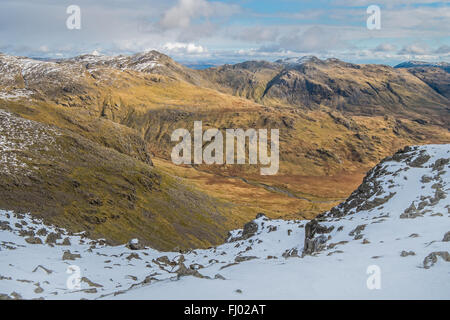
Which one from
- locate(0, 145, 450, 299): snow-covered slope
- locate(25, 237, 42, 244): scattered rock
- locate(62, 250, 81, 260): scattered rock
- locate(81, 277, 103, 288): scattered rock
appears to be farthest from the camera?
locate(25, 237, 42, 244): scattered rock

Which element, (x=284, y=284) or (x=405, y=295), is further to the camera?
(x=284, y=284)

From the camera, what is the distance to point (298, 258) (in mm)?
22062

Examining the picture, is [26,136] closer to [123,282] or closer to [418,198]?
[123,282]

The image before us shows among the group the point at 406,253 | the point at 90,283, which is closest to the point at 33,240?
the point at 90,283

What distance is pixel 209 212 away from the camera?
86500 millimetres

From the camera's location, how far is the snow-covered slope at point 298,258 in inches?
589

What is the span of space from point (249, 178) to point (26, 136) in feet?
409

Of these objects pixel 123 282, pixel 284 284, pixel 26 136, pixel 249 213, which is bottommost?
pixel 249 213

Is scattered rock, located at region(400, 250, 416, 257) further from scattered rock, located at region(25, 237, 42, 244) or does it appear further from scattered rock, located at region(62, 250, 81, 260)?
scattered rock, located at region(25, 237, 42, 244)

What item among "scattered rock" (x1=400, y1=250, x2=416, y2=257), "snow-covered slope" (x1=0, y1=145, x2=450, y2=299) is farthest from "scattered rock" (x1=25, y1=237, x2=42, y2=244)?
"scattered rock" (x1=400, y1=250, x2=416, y2=257)

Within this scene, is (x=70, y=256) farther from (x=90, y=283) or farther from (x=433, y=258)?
(x=433, y=258)

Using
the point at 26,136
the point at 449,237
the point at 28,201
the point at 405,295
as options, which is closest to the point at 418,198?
the point at 449,237

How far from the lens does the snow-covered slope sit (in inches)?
589

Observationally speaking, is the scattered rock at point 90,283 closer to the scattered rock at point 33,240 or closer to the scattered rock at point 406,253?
the scattered rock at point 33,240
